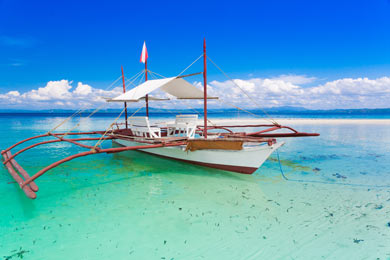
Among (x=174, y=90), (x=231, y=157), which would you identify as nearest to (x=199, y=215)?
(x=231, y=157)

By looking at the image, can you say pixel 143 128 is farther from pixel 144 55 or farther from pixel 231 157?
pixel 144 55

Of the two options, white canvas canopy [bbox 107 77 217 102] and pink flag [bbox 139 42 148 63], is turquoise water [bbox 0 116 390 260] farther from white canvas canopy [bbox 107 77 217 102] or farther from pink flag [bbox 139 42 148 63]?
pink flag [bbox 139 42 148 63]

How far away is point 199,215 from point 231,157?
322 cm

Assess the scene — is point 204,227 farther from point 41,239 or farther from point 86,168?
point 86,168

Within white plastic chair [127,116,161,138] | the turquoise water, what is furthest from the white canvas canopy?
the turquoise water

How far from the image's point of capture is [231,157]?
8.20m

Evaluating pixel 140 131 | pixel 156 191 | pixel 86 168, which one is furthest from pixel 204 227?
pixel 86 168

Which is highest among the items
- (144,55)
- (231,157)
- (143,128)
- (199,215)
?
(144,55)

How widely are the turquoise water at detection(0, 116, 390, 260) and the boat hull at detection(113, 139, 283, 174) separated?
1.31ft

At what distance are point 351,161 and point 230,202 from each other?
26.0 feet

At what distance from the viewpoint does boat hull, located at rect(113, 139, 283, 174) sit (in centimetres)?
770

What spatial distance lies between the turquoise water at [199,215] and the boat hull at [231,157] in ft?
1.31

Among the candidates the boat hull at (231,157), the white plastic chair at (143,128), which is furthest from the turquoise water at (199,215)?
the white plastic chair at (143,128)

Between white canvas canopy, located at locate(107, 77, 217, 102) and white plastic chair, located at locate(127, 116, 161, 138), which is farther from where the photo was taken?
white canvas canopy, located at locate(107, 77, 217, 102)
